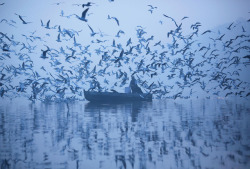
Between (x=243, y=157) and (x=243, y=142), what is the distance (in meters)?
2.28

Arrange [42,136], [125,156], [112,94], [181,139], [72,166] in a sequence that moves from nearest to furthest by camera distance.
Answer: [72,166]
[125,156]
[181,139]
[42,136]
[112,94]

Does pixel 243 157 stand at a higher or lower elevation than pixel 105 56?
lower

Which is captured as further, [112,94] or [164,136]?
[112,94]

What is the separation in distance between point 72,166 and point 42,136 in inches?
199

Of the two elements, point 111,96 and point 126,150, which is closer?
point 126,150

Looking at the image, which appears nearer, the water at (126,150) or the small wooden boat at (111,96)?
the water at (126,150)

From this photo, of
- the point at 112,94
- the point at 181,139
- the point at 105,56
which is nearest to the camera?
the point at 181,139

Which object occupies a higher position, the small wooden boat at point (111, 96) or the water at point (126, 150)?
the small wooden boat at point (111, 96)

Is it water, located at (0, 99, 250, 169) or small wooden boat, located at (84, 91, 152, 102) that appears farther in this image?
small wooden boat, located at (84, 91, 152, 102)

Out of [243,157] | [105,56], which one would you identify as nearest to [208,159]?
[243,157]

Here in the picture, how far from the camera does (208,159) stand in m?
8.52

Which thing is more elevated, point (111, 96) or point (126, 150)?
point (111, 96)

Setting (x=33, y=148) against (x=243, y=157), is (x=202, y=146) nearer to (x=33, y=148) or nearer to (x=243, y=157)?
(x=243, y=157)

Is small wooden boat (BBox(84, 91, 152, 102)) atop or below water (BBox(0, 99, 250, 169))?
atop
